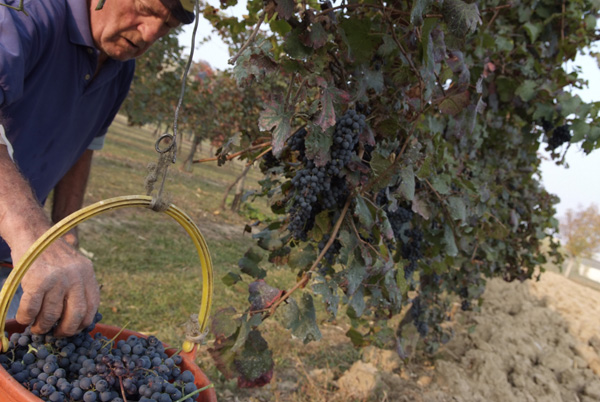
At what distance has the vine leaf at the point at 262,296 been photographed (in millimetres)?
1586

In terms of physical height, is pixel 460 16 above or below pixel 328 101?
above

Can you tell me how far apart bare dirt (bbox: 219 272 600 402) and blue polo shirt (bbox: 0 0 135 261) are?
6.16 ft

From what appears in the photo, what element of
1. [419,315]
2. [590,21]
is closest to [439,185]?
[590,21]

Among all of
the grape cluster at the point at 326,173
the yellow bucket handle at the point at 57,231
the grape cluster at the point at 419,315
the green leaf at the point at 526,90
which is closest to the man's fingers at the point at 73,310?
the yellow bucket handle at the point at 57,231

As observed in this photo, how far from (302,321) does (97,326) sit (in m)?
0.68

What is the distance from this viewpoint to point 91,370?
96cm

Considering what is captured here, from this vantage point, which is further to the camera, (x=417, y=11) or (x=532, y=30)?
(x=532, y=30)

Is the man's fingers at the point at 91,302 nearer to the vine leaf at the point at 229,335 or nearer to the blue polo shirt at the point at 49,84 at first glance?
the vine leaf at the point at 229,335

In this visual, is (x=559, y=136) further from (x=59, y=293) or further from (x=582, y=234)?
(x=582, y=234)

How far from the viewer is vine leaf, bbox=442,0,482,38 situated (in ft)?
4.13

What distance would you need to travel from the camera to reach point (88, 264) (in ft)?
3.37

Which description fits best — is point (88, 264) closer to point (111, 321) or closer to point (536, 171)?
point (111, 321)

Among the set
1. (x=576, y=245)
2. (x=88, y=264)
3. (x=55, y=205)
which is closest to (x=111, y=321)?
(x=55, y=205)

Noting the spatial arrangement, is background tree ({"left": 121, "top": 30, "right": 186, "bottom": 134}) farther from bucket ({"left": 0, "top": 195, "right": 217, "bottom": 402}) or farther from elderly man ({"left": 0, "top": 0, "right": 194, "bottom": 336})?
bucket ({"left": 0, "top": 195, "right": 217, "bottom": 402})
